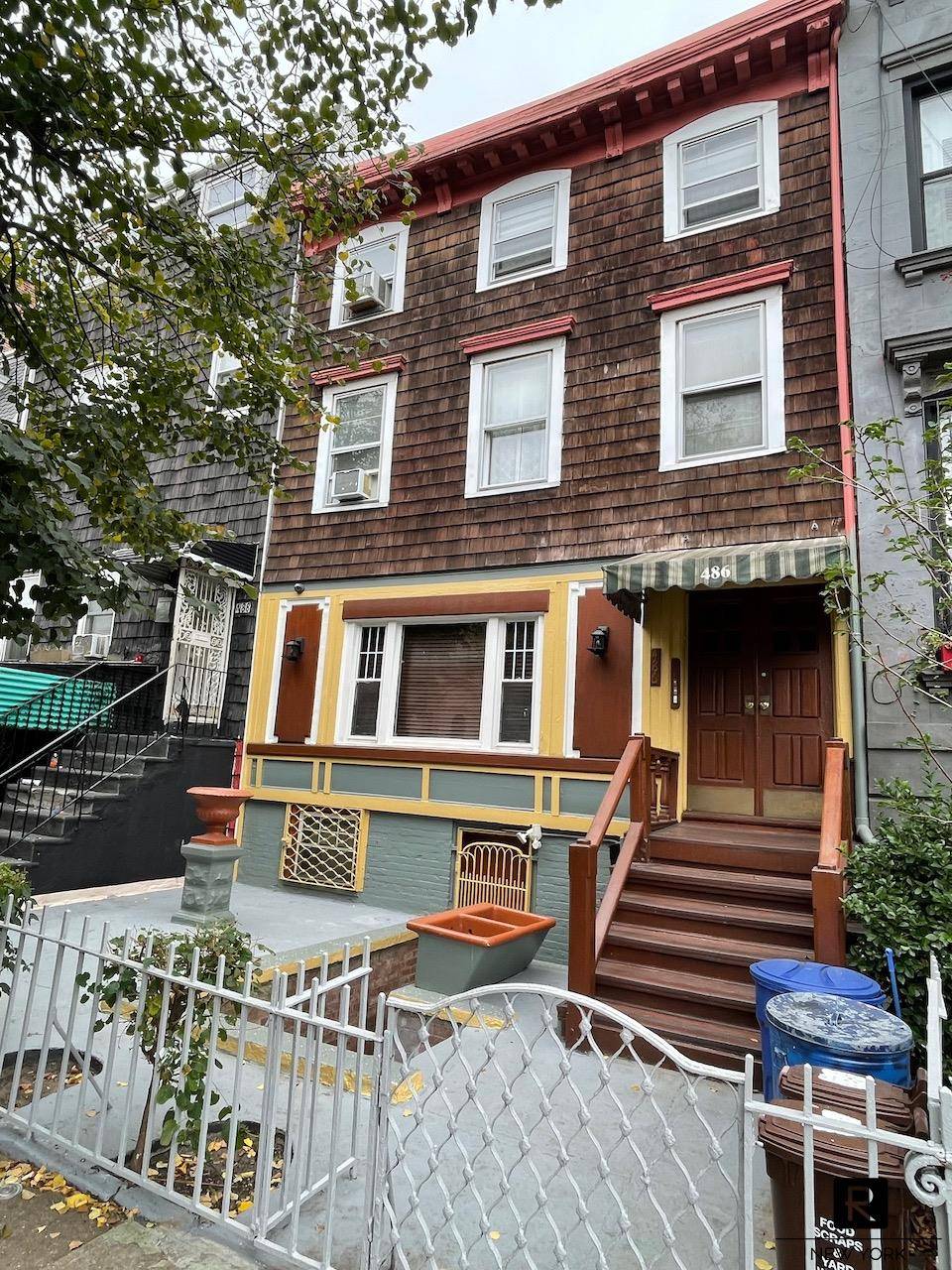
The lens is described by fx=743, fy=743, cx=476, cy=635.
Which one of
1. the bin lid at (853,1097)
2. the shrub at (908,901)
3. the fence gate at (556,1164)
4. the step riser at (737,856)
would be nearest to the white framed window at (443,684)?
the step riser at (737,856)

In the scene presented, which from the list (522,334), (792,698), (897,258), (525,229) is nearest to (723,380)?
(897,258)

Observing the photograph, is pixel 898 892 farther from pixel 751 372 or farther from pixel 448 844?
pixel 751 372

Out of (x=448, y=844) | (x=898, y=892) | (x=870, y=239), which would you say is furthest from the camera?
(x=448, y=844)

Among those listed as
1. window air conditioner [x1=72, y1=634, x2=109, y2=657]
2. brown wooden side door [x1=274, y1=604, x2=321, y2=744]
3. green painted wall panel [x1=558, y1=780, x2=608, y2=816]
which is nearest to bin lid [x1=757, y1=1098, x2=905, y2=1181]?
green painted wall panel [x1=558, y1=780, x2=608, y2=816]

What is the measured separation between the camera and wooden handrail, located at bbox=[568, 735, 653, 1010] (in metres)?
5.21

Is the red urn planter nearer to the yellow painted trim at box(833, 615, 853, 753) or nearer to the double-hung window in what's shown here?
the yellow painted trim at box(833, 615, 853, 753)

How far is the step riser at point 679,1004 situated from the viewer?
15.7 feet

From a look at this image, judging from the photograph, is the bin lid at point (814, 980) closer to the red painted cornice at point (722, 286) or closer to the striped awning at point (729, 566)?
the striped awning at point (729, 566)

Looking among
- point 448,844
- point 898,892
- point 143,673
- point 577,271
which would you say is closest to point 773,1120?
point 898,892

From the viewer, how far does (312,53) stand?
4.91 m

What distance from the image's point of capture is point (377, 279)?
10211 millimetres

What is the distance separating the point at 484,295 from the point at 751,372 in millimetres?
3661

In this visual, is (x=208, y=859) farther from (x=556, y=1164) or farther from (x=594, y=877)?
(x=556, y=1164)

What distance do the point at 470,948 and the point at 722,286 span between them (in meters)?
7.00
